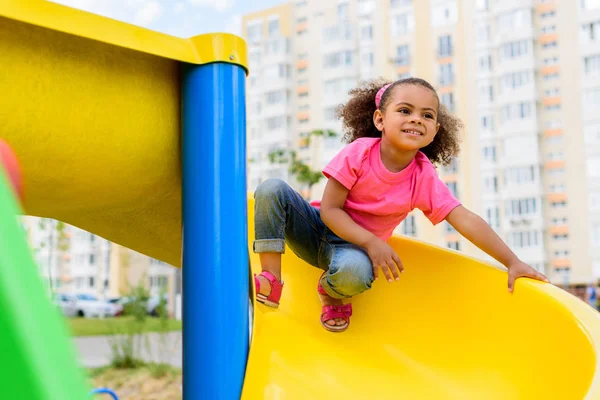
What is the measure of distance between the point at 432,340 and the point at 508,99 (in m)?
17.7

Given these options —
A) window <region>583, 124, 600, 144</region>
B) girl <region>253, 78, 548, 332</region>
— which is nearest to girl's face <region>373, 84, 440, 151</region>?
girl <region>253, 78, 548, 332</region>

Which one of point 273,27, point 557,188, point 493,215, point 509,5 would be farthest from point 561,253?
point 273,27

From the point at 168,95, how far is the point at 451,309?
2.32 feet

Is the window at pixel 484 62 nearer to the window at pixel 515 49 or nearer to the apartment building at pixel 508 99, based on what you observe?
the apartment building at pixel 508 99

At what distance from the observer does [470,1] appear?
18.7 meters

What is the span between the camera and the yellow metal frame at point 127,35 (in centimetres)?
84

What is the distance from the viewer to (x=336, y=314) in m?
1.32

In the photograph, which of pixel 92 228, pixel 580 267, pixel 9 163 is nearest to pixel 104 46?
pixel 9 163

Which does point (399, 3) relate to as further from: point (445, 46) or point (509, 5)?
point (509, 5)

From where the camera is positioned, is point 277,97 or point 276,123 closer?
point 276,123

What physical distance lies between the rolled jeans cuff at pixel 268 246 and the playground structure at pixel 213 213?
4.6 inches

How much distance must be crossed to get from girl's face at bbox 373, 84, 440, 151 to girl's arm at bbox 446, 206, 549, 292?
0.54 ft

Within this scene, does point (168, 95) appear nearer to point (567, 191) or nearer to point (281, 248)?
point (281, 248)

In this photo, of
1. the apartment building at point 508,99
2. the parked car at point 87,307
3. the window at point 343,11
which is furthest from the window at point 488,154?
the parked car at point 87,307
